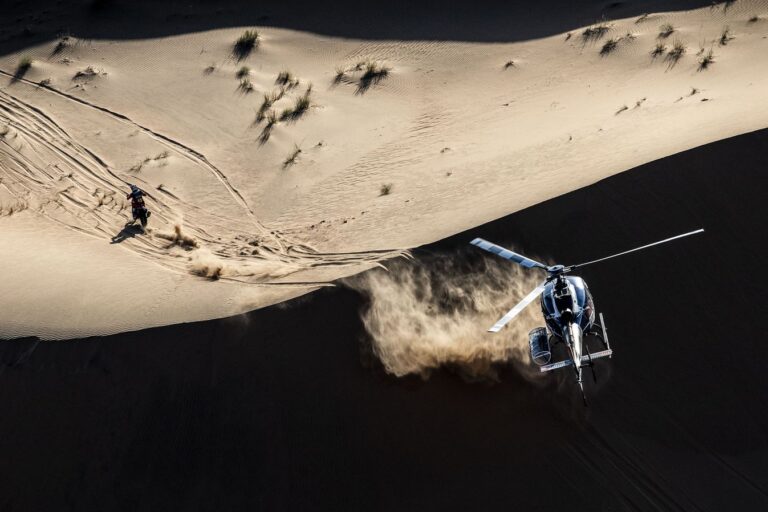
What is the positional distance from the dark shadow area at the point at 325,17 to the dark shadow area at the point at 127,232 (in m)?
10.8

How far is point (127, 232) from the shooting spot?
58.7 feet

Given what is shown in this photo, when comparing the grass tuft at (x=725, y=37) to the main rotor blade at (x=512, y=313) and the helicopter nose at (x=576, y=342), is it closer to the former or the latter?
the main rotor blade at (x=512, y=313)

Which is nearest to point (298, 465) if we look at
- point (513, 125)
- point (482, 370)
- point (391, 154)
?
point (482, 370)

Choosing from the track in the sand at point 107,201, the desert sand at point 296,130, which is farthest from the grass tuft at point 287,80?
the track in the sand at point 107,201

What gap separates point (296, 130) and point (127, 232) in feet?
21.9

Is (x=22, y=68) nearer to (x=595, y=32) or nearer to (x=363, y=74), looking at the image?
(x=363, y=74)

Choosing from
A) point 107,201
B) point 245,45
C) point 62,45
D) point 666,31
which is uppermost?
point 62,45

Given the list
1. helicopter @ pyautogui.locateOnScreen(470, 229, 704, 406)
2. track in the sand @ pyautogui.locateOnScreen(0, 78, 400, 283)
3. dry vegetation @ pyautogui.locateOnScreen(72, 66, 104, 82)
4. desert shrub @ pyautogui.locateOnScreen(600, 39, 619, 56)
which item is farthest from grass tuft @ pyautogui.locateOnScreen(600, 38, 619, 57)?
dry vegetation @ pyautogui.locateOnScreen(72, 66, 104, 82)

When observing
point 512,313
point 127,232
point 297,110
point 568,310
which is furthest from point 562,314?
point 297,110

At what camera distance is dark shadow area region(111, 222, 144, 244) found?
57.6ft

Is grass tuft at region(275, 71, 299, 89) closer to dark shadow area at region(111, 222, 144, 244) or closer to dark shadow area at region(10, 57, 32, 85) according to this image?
dark shadow area at region(111, 222, 144, 244)

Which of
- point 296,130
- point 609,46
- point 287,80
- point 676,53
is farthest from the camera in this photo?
point 287,80

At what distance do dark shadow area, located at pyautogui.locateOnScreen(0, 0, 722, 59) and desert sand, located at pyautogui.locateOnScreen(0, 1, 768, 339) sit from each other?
12cm

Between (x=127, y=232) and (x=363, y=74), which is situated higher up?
(x=363, y=74)
